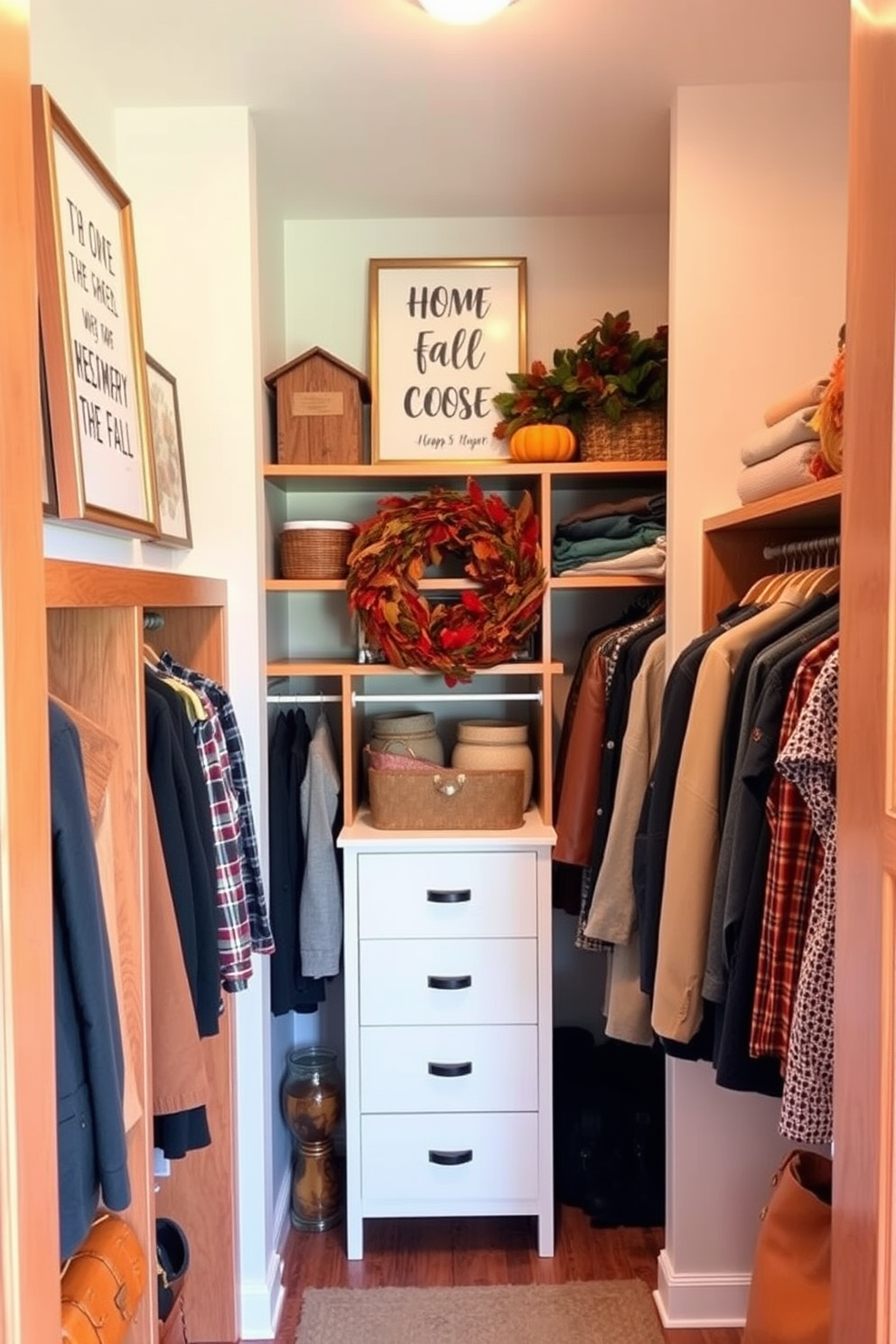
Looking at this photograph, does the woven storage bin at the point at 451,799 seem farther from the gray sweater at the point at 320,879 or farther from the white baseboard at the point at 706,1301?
the white baseboard at the point at 706,1301

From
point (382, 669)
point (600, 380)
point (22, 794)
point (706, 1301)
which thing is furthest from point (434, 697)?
point (22, 794)

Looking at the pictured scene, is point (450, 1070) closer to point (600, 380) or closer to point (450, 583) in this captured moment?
point (450, 583)

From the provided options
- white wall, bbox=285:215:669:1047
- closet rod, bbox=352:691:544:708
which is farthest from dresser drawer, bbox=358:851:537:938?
white wall, bbox=285:215:669:1047

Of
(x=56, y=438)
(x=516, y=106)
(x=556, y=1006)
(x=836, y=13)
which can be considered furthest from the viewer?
(x=556, y=1006)

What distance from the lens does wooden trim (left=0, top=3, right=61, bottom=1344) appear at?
828 mm

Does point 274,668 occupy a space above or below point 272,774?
above

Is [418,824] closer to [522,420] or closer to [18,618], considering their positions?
[522,420]

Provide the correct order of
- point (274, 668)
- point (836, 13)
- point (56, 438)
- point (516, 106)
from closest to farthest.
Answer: point (56, 438), point (836, 13), point (516, 106), point (274, 668)

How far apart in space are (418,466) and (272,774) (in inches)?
32.2

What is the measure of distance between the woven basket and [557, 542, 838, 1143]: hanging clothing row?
590 mm

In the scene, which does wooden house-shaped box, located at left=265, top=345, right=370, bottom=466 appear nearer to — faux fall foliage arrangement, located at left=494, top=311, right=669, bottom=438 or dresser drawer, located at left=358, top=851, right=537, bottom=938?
faux fall foliage arrangement, located at left=494, top=311, right=669, bottom=438

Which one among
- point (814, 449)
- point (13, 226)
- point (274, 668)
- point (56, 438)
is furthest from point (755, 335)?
point (13, 226)

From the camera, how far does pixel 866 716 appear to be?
1.04 metres

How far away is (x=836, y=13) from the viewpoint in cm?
179
